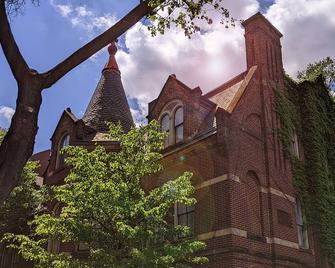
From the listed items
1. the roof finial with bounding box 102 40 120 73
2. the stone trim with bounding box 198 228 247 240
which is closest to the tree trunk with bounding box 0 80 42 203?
the stone trim with bounding box 198 228 247 240

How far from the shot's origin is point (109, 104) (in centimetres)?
2414

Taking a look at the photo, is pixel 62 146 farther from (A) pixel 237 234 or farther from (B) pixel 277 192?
(A) pixel 237 234

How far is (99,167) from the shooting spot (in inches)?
550

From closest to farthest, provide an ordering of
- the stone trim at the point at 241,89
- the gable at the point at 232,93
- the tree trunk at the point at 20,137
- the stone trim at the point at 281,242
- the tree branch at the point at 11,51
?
the tree trunk at the point at 20,137, the tree branch at the point at 11,51, the stone trim at the point at 281,242, the stone trim at the point at 241,89, the gable at the point at 232,93

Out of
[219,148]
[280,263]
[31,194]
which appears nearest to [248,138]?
[219,148]

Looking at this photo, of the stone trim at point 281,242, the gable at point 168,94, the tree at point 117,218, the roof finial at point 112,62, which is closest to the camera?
the tree at point 117,218

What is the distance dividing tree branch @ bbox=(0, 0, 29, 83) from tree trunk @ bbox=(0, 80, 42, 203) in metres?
0.21

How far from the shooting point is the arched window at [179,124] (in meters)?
19.9

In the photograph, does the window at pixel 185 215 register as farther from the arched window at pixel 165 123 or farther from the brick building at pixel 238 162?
the arched window at pixel 165 123

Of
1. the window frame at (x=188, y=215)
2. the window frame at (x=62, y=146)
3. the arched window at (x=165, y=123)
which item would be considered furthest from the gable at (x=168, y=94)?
the window frame at (x=188, y=215)

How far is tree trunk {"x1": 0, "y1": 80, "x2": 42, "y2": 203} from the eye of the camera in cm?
691

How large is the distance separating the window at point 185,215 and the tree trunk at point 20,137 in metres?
11.0

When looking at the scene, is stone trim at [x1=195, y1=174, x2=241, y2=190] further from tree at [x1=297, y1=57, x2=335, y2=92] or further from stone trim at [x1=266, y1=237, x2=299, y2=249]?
tree at [x1=297, y1=57, x2=335, y2=92]

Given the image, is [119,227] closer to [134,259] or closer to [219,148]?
[134,259]
